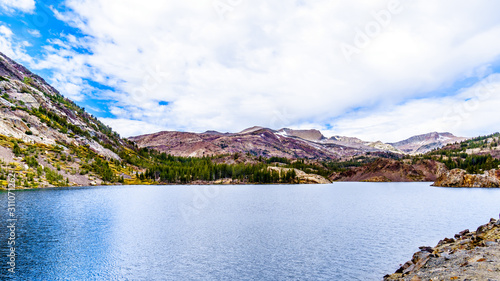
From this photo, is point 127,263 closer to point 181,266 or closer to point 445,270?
point 181,266

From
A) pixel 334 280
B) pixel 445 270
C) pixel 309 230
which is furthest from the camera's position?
pixel 309 230

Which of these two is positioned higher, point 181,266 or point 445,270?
point 445,270

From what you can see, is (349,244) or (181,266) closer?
(181,266)

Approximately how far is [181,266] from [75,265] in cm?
1403

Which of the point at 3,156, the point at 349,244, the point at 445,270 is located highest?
the point at 3,156

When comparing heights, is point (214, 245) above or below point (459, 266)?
below

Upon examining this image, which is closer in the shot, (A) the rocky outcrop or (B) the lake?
(A) the rocky outcrop

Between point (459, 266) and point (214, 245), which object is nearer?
point (459, 266)

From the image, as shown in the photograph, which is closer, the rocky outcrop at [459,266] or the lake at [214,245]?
the rocky outcrop at [459,266]

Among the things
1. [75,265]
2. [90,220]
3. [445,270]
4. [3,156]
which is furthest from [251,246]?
[3,156]

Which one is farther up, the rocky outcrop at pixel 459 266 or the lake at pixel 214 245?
the rocky outcrop at pixel 459 266

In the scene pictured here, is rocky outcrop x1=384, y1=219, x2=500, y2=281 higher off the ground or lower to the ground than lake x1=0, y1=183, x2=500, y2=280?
higher

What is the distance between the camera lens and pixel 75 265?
123 feet

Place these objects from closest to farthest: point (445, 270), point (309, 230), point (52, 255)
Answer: point (445, 270), point (52, 255), point (309, 230)
